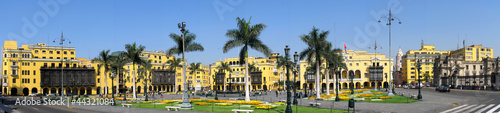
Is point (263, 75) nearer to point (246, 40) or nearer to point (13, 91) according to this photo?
point (13, 91)

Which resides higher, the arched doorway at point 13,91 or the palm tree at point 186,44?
the palm tree at point 186,44

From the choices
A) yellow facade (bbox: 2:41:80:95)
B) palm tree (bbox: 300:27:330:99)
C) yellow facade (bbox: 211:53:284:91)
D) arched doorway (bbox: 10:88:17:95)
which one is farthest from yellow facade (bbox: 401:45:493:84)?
arched doorway (bbox: 10:88:17:95)

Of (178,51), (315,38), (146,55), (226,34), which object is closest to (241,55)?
(226,34)

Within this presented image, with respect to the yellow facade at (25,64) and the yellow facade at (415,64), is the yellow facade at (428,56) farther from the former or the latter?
the yellow facade at (25,64)

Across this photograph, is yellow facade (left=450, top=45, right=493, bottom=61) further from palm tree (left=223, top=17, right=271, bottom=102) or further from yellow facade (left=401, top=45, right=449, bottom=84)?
palm tree (left=223, top=17, right=271, bottom=102)

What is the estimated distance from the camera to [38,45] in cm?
10525

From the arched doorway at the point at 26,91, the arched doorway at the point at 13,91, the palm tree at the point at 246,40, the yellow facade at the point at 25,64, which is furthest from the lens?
the arched doorway at the point at 26,91

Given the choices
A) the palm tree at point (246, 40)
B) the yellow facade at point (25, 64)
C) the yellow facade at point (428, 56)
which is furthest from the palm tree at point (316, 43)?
the yellow facade at point (428, 56)

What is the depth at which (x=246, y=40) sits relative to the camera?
41531mm

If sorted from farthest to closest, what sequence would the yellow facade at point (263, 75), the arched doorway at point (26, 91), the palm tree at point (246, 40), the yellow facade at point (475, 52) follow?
the yellow facade at point (475, 52), the yellow facade at point (263, 75), the arched doorway at point (26, 91), the palm tree at point (246, 40)

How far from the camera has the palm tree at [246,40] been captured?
4116 centimetres

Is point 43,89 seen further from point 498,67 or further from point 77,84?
point 498,67

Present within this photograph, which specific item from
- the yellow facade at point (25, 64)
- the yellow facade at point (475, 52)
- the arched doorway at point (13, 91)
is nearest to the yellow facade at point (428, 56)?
the yellow facade at point (475, 52)

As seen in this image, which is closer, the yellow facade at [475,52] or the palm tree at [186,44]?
the palm tree at [186,44]
